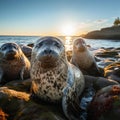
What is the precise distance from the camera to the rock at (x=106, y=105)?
414 cm

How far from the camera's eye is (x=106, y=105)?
4324 millimetres

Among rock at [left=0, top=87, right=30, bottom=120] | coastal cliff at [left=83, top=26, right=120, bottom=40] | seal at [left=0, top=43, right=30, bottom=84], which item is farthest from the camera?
coastal cliff at [left=83, top=26, right=120, bottom=40]

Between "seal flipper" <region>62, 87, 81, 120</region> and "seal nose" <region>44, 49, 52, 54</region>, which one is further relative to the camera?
"seal flipper" <region>62, 87, 81, 120</region>

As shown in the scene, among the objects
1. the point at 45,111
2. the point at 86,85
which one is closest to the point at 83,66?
the point at 86,85

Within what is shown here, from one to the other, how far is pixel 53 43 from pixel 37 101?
3.68 feet

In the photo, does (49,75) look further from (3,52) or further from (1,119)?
(3,52)

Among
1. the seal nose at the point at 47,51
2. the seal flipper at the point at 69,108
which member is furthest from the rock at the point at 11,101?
the seal nose at the point at 47,51

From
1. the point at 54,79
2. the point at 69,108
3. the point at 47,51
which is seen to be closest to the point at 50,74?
the point at 54,79

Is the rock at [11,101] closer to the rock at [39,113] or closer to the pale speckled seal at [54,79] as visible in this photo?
the rock at [39,113]

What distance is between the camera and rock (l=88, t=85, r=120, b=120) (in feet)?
13.6

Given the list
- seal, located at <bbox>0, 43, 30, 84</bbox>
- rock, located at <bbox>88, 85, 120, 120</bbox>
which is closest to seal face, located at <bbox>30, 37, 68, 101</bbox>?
rock, located at <bbox>88, 85, 120, 120</bbox>

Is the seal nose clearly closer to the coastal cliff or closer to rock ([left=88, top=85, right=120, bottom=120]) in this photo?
rock ([left=88, top=85, right=120, bottom=120])

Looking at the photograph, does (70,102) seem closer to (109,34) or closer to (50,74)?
Answer: (50,74)

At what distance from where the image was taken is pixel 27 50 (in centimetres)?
1352
